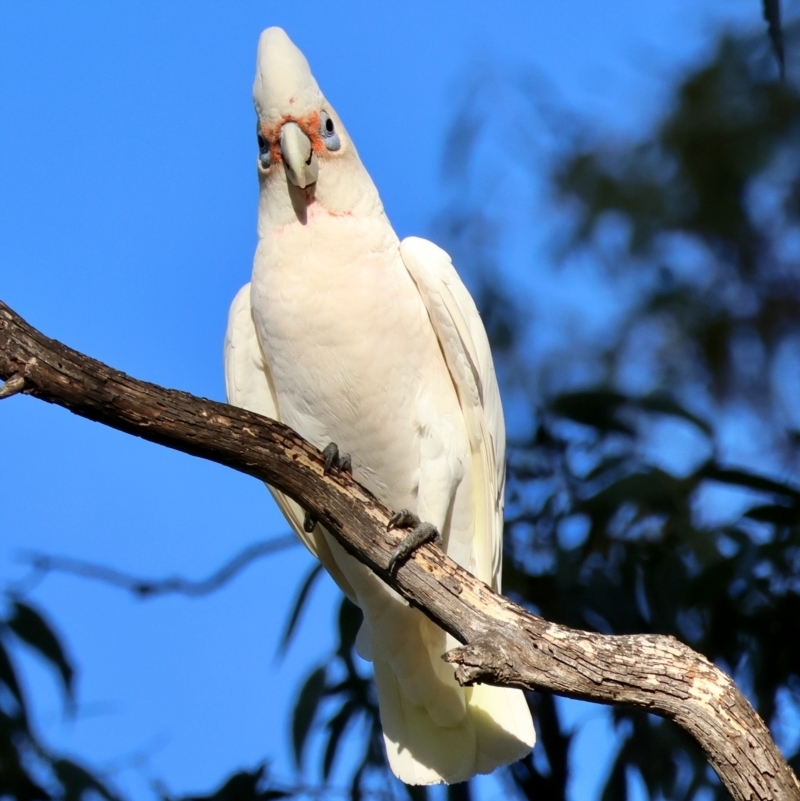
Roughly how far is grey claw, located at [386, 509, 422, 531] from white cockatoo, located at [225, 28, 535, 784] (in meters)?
0.16

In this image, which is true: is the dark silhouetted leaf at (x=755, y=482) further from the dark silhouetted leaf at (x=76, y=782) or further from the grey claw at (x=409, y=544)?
the dark silhouetted leaf at (x=76, y=782)

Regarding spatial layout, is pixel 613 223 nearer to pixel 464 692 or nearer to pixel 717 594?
pixel 717 594

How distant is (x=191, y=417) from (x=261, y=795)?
5.85 ft

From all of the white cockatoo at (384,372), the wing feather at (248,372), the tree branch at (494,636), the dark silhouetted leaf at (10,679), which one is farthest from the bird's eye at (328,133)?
the dark silhouetted leaf at (10,679)

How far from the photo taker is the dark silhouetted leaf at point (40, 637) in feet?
10.9

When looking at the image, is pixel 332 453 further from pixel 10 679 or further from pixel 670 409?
pixel 10 679

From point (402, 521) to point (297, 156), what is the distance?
73 cm

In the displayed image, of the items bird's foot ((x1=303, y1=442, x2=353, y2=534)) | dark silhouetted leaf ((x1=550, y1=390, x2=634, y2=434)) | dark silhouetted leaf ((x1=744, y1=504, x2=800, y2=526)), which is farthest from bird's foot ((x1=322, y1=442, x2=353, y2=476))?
dark silhouetted leaf ((x1=744, y1=504, x2=800, y2=526))

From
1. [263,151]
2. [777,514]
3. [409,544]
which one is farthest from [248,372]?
[777,514]

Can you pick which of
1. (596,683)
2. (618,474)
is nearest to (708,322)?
(618,474)

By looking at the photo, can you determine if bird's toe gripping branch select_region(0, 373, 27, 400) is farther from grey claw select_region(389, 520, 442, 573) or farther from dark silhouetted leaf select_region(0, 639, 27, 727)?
dark silhouetted leaf select_region(0, 639, 27, 727)

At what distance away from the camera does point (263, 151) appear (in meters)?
2.39

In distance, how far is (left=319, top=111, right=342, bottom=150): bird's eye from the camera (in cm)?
235

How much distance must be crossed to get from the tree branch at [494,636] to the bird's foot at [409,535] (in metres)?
0.10
